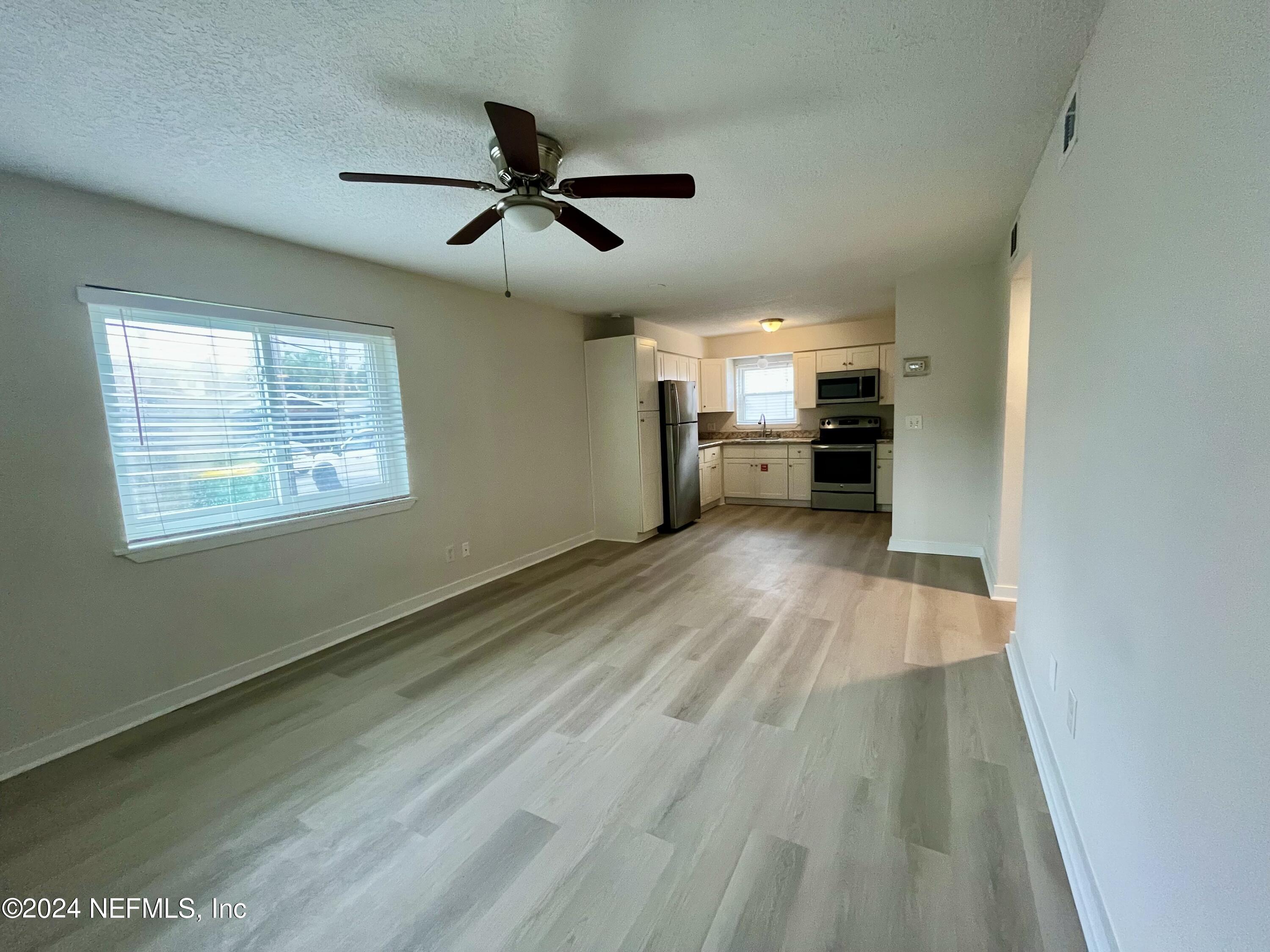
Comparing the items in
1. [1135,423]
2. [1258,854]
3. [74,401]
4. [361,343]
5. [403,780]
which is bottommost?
[403,780]

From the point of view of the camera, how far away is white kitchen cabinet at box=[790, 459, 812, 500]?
6.59m

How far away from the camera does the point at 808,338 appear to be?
21.7 ft

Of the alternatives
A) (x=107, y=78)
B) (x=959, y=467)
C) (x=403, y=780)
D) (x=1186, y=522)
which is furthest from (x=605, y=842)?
(x=959, y=467)

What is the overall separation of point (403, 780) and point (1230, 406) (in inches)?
97.0

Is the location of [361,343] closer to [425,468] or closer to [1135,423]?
[425,468]

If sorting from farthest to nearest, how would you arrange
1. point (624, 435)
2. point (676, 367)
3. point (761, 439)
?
point (761, 439), point (676, 367), point (624, 435)

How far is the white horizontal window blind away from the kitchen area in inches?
91.1

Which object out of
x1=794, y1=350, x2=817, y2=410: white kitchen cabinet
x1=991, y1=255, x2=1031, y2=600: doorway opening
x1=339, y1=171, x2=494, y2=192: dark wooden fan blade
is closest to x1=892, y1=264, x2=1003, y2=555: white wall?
x1=991, y1=255, x2=1031, y2=600: doorway opening

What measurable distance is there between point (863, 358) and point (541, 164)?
5.24 m

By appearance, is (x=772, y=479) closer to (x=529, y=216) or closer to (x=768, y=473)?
(x=768, y=473)

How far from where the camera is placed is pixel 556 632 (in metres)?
3.14

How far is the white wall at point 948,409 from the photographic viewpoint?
3.95 meters

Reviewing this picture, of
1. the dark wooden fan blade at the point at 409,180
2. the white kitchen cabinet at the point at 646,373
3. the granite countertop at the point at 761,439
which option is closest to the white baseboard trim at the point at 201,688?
the white kitchen cabinet at the point at 646,373

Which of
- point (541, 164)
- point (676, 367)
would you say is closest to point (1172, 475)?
point (541, 164)
